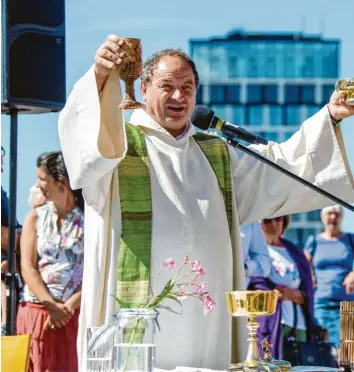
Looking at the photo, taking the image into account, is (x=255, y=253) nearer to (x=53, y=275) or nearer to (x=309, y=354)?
(x=309, y=354)

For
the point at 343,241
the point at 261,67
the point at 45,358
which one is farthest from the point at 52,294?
the point at 261,67

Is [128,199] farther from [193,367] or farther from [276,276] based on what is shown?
[276,276]

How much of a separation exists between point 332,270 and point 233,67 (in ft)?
29.4

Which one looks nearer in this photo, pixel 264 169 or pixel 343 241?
pixel 264 169

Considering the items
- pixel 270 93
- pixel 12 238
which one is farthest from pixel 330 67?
pixel 12 238

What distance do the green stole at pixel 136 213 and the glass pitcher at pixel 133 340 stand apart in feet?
3.25

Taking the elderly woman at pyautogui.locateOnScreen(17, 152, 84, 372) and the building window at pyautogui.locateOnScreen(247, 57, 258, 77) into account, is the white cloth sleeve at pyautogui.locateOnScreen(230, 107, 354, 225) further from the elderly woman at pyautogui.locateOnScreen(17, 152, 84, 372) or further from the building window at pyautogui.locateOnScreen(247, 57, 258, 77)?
the building window at pyautogui.locateOnScreen(247, 57, 258, 77)

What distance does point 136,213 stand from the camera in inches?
247

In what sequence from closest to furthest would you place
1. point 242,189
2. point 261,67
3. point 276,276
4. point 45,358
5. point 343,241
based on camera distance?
1. point 242,189
2. point 45,358
3. point 276,276
4. point 343,241
5. point 261,67

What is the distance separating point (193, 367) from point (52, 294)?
355 centimetres

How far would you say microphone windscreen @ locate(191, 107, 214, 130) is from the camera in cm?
580

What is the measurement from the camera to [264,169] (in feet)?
21.7

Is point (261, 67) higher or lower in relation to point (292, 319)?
higher

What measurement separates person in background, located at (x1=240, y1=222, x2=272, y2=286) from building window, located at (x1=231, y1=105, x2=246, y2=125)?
8.99 meters
